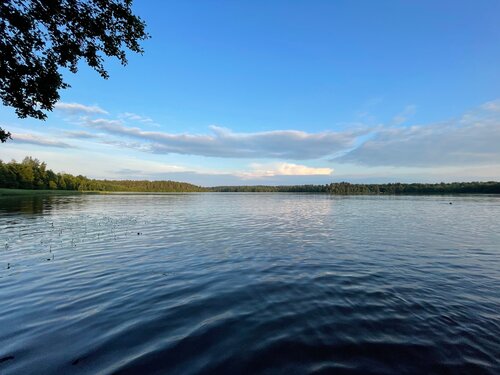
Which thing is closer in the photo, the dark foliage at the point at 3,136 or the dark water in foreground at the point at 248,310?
the dark water in foreground at the point at 248,310

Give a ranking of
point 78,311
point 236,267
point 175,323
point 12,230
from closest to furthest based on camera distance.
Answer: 1. point 175,323
2. point 78,311
3. point 236,267
4. point 12,230

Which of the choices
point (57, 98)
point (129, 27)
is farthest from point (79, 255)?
point (129, 27)

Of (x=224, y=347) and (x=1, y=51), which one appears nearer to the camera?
(x=224, y=347)

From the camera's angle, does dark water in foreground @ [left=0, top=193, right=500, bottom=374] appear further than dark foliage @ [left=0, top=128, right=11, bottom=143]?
No

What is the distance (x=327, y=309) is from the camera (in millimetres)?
10547

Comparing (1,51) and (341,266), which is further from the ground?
(1,51)

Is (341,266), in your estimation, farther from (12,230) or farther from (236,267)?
(12,230)

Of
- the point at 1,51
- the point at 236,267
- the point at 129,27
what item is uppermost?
the point at 129,27

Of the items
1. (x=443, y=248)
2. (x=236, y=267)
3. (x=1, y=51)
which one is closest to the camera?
(x=1, y=51)

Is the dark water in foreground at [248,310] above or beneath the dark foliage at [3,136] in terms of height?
beneath

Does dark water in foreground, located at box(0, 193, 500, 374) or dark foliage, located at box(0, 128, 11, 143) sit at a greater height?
dark foliage, located at box(0, 128, 11, 143)

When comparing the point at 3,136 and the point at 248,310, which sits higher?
the point at 3,136

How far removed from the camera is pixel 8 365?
22.6ft

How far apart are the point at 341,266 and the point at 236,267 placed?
22.2 ft
